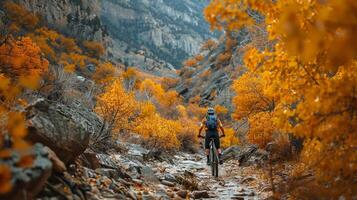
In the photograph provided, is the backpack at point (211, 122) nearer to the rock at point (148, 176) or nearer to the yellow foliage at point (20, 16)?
the rock at point (148, 176)

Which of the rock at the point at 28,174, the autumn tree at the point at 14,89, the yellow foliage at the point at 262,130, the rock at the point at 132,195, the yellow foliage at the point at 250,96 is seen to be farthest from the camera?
Answer: the yellow foliage at the point at 250,96

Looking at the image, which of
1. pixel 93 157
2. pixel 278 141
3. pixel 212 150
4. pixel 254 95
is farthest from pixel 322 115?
pixel 254 95

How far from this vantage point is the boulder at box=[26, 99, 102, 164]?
6598 millimetres

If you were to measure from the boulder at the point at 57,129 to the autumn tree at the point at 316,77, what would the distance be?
11.3 feet

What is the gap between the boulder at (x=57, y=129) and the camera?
6598 mm

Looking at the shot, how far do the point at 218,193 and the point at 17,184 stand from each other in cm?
674

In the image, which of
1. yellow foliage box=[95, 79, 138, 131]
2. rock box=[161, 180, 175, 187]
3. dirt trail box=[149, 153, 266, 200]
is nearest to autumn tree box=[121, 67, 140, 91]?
yellow foliage box=[95, 79, 138, 131]

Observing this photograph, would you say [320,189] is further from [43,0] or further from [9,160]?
[43,0]

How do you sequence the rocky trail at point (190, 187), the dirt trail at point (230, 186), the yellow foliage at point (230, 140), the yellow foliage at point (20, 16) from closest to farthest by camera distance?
the rocky trail at point (190, 187), the dirt trail at point (230, 186), the yellow foliage at point (230, 140), the yellow foliage at point (20, 16)

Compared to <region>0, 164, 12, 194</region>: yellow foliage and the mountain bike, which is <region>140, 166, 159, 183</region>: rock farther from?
<region>0, 164, 12, 194</region>: yellow foliage

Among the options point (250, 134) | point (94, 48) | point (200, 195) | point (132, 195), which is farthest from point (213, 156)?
point (94, 48)

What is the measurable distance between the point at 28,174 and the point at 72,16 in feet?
345

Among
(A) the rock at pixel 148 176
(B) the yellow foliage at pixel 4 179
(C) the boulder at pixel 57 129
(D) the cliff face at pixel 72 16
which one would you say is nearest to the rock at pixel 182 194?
(A) the rock at pixel 148 176

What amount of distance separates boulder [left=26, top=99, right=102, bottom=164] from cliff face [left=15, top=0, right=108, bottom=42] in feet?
287
